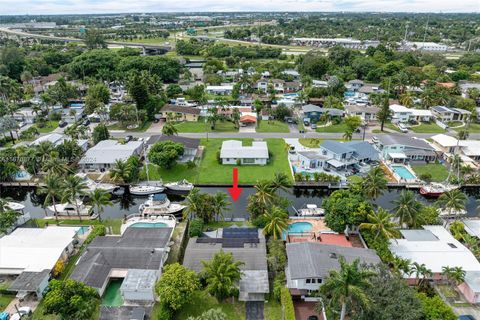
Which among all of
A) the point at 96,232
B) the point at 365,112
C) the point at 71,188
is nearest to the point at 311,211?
the point at 96,232

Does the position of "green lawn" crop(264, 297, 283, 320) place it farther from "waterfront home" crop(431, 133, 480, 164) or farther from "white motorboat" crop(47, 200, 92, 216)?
"waterfront home" crop(431, 133, 480, 164)

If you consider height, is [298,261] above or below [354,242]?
above

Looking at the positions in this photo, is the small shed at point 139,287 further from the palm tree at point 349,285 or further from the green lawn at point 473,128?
the green lawn at point 473,128

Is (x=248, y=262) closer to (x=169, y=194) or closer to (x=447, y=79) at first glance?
(x=169, y=194)

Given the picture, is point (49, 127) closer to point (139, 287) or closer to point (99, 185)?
point (99, 185)

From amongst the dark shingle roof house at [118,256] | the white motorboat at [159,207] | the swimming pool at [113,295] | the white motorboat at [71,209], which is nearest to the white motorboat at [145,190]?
the white motorboat at [159,207]

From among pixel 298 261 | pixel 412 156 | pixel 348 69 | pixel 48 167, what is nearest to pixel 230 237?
pixel 298 261

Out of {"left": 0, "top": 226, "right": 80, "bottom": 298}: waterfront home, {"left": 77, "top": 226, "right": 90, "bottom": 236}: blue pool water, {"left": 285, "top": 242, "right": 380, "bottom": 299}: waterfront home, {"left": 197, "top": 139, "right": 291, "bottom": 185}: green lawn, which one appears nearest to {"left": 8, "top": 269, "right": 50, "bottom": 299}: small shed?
{"left": 0, "top": 226, "right": 80, "bottom": 298}: waterfront home
